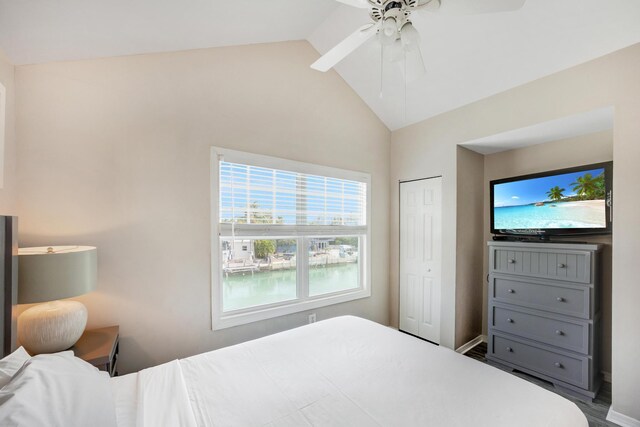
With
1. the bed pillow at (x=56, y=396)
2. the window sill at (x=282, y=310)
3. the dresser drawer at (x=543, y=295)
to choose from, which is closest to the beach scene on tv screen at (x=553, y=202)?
the dresser drawer at (x=543, y=295)

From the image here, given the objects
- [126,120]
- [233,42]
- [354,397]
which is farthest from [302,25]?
[354,397]

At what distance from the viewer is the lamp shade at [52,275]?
137cm

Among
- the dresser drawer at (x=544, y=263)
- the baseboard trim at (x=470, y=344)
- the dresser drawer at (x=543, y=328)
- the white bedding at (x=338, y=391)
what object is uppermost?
the dresser drawer at (x=544, y=263)

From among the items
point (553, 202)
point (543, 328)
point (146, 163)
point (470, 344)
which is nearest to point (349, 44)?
point (146, 163)

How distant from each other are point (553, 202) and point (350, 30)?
8.05 ft

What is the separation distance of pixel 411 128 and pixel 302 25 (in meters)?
1.70

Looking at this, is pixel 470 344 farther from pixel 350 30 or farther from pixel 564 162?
pixel 350 30

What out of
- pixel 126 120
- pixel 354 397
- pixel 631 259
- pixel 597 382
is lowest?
pixel 597 382

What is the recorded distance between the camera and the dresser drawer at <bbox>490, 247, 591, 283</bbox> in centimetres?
221

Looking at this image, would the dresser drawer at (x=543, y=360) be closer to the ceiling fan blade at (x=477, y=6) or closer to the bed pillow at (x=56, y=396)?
the ceiling fan blade at (x=477, y=6)

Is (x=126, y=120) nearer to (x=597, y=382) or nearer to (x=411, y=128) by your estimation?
(x=411, y=128)

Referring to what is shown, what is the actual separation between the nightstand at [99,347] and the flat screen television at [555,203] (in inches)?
137

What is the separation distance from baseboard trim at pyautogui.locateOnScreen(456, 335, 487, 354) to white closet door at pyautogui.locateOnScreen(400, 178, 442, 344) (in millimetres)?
234

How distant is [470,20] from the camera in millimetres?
2100
